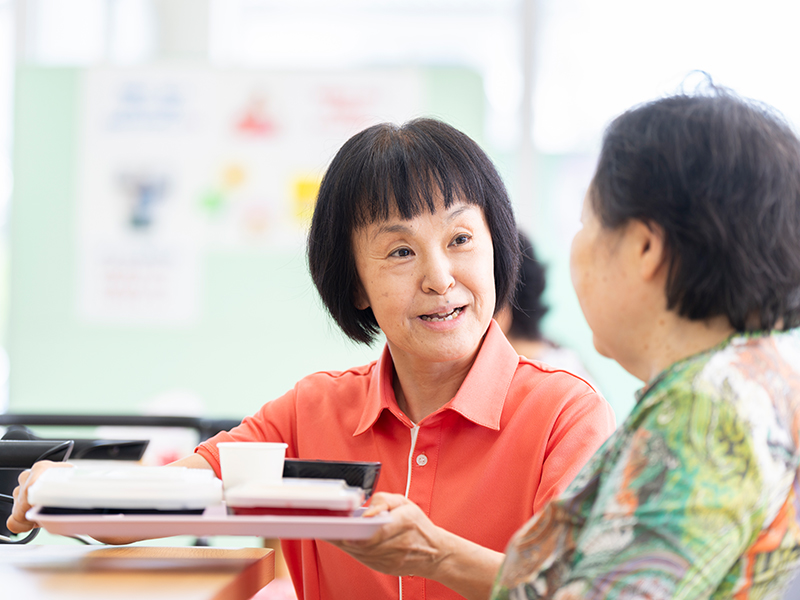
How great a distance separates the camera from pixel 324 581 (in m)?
1.37

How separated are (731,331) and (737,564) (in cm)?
23

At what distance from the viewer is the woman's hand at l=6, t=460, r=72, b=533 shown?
1.10 meters

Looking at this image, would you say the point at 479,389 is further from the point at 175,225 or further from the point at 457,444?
the point at 175,225

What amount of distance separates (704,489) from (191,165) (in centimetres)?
299

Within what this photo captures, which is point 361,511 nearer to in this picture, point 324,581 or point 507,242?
point 324,581

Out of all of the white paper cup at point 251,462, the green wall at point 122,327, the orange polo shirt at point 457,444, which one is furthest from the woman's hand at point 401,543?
the green wall at point 122,327

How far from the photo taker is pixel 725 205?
758 mm

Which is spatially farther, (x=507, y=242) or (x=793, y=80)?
(x=793, y=80)

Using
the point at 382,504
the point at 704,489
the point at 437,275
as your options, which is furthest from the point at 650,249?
the point at 437,275

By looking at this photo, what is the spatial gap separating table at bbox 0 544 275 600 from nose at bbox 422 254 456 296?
19.3 inches

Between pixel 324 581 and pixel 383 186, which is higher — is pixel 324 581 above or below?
below

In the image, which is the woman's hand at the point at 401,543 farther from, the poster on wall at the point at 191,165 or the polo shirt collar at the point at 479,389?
the poster on wall at the point at 191,165

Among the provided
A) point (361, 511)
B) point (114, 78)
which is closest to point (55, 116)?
point (114, 78)

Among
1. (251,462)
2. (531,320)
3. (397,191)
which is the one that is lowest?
(531,320)
